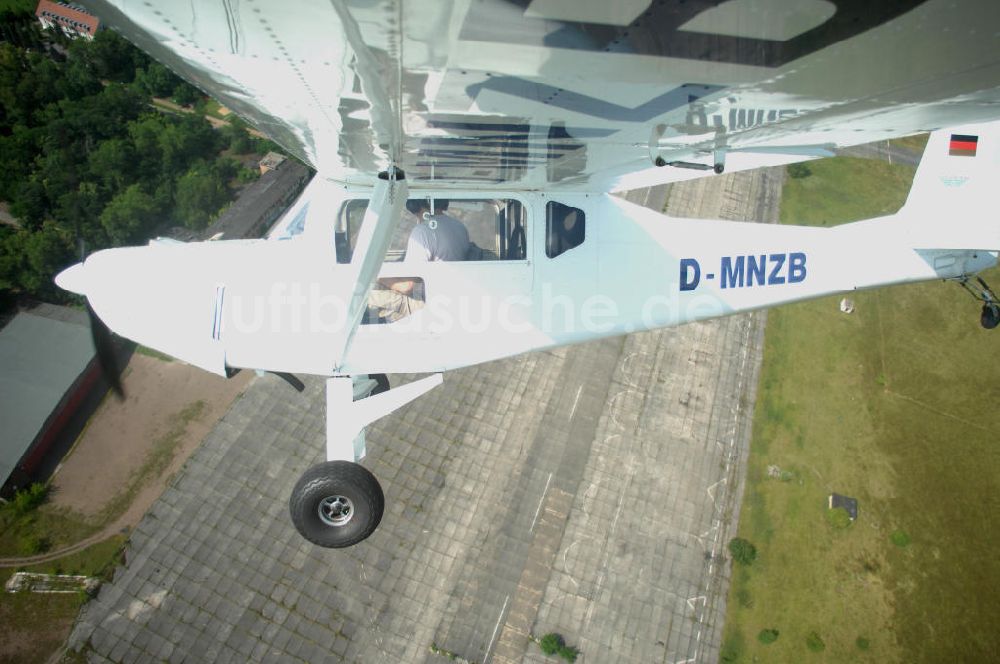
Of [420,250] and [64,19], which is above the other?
[64,19]

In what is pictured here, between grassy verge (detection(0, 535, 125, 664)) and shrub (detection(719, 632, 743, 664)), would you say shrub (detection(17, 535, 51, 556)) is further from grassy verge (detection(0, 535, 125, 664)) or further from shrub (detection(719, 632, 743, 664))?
shrub (detection(719, 632, 743, 664))

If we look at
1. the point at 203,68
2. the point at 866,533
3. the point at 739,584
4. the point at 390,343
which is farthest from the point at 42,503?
the point at 866,533

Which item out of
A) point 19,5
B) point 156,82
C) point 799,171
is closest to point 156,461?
point 156,82

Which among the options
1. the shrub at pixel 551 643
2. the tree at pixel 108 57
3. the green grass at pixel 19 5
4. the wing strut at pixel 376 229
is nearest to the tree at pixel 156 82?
the tree at pixel 108 57

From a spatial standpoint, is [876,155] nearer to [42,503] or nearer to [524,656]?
[524,656]

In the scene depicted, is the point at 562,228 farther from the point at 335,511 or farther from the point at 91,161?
the point at 91,161

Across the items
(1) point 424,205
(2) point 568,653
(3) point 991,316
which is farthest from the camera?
(2) point 568,653

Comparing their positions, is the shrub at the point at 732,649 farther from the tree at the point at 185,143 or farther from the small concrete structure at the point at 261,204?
the tree at the point at 185,143
